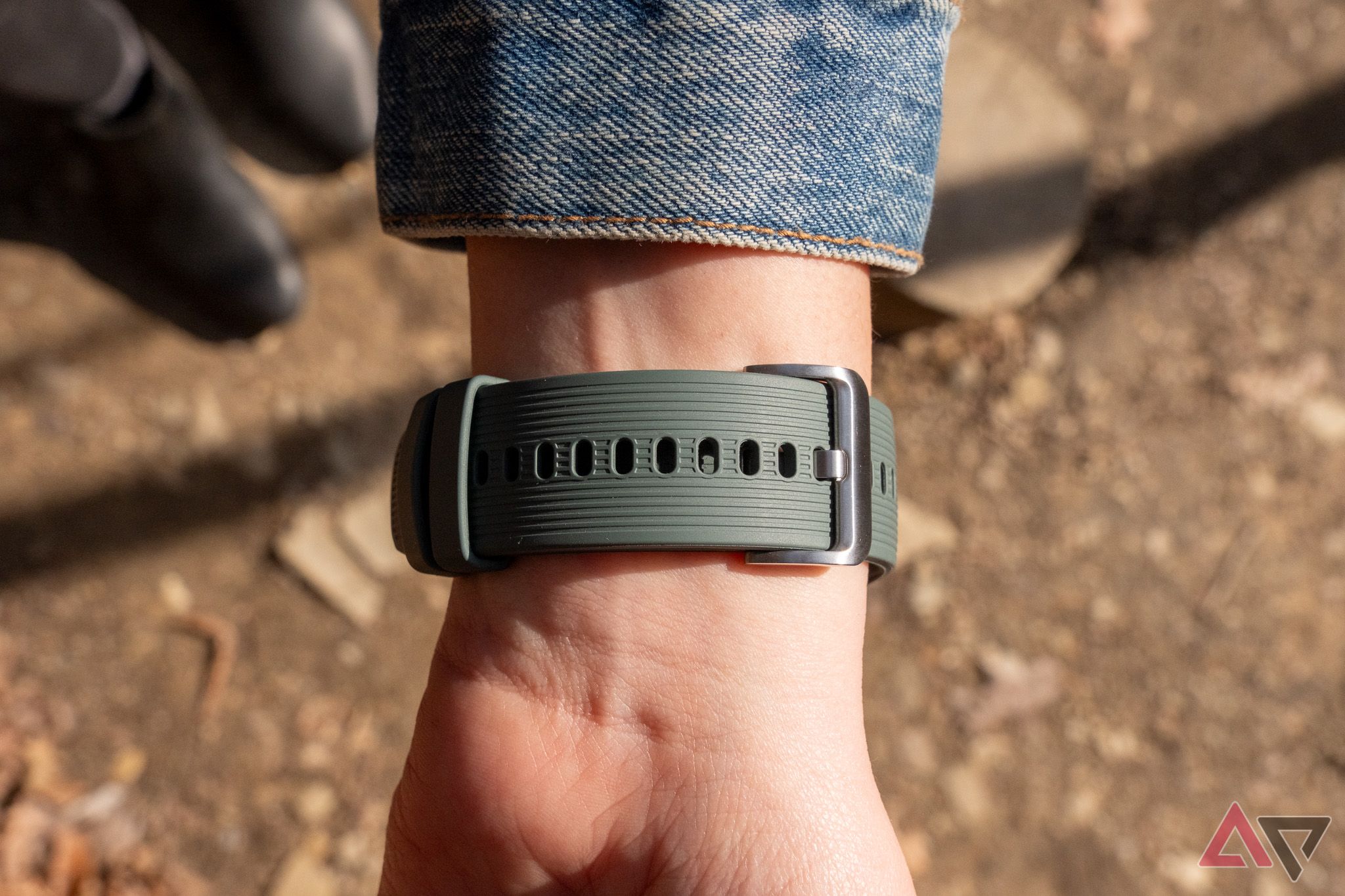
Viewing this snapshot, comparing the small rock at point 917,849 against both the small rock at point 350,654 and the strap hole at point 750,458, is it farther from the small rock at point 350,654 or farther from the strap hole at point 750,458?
the strap hole at point 750,458

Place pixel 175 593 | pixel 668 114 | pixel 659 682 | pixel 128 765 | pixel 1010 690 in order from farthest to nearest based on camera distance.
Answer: pixel 1010 690 → pixel 175 593 → pixel 128 765 → pixel 659 682 → pixel 668 114

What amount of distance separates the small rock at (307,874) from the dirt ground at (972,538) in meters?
0.02

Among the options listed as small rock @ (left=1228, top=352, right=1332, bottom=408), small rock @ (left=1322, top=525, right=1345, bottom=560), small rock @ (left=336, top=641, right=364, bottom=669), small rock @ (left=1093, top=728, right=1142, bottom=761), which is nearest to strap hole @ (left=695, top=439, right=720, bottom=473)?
small rock @ (left=336, top=641, right=364, bottom=669)

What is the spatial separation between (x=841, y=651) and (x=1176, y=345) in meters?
2.38

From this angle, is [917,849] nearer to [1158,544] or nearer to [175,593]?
[1158,544]

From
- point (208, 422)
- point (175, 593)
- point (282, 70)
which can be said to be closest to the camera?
point (282, 70)

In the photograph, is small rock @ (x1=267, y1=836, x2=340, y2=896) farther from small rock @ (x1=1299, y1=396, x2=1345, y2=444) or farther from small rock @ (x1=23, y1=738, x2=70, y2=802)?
small rock @ (x1=1299, y1=396, x2=1345, y2=444)

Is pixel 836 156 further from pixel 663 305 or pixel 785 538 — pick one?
pixel 785 538

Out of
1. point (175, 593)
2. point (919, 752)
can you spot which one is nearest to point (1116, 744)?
point (919, 752)

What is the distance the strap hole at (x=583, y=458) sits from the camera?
109 centimetres

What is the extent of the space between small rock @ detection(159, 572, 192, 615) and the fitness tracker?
179cm

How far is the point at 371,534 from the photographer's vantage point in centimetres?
273

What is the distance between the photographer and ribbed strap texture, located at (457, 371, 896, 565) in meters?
1.08

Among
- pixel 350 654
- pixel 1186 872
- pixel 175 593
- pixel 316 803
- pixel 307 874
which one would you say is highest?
pixel 175 593
